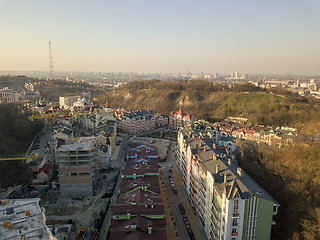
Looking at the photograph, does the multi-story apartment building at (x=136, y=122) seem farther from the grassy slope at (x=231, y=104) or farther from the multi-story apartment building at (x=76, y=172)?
the multi-story apartment building at (x=76, y=172)

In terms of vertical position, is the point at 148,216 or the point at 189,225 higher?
the point at 148,216

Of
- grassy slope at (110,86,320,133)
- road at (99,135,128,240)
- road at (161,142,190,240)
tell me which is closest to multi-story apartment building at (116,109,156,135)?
road at (99,135,128,240)

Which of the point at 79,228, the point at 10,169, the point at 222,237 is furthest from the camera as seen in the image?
the point at 10,169

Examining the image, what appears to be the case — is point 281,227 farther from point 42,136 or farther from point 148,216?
point 42,136

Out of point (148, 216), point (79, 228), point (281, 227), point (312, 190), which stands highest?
point (312, 190)

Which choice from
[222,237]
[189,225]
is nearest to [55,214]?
[189,225]

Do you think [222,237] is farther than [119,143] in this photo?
No
